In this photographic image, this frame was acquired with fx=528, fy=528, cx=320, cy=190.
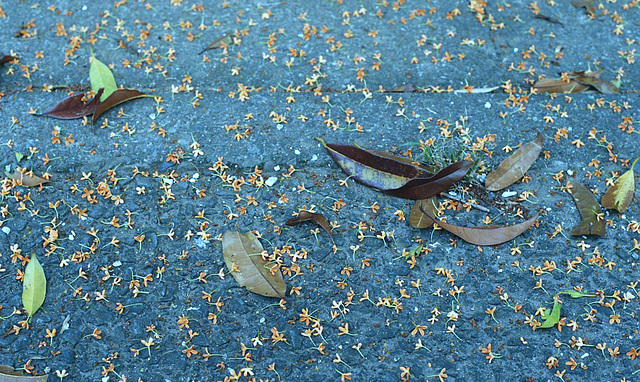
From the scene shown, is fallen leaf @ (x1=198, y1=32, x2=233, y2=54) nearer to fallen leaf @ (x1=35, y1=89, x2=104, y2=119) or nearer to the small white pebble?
fallen leaf @ (x1=35, y1=89, x2=104, y2=119)

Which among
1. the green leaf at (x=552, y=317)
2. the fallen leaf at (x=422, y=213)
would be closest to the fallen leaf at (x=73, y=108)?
the fallen leaf at (x=422, y=213)

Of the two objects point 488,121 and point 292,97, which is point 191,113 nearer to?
point 292,97

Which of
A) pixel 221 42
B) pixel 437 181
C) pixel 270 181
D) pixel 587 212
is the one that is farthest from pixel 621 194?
pixel 221 42

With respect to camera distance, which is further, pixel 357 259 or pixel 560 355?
pixel 357 259

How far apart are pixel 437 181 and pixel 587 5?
192cm

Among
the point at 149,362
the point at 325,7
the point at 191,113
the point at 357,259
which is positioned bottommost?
the point at 149,362

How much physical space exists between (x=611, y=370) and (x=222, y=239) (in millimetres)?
1709

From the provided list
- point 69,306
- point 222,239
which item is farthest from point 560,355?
point 69,306

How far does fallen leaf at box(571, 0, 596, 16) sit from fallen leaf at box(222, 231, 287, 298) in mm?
2687

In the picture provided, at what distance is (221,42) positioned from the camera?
3232 millimetres

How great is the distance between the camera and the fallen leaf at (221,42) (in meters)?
3.21

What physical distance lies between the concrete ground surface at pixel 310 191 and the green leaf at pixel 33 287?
3 cm

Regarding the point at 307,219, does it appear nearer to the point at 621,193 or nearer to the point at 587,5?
the point at 621,193

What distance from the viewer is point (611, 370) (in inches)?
82.5
